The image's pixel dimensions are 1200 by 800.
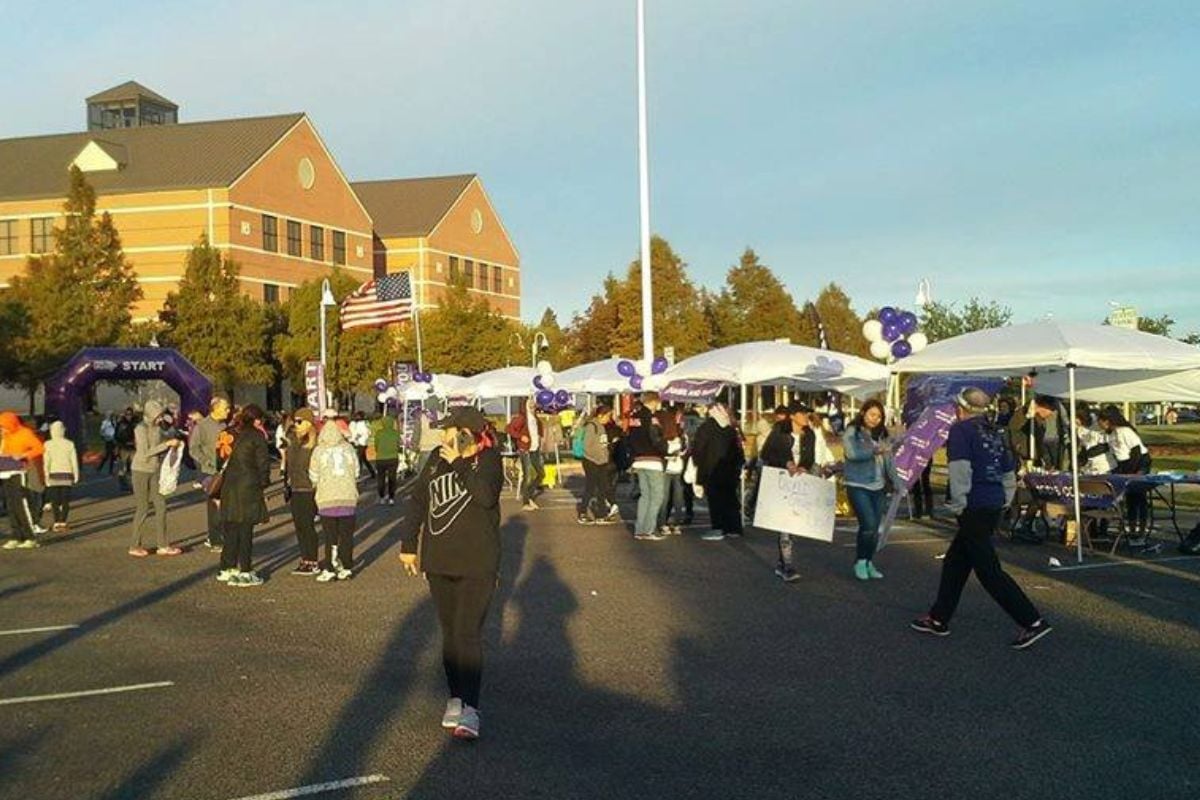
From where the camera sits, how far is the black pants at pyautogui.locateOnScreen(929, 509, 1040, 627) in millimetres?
8711

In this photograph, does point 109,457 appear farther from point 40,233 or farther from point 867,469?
point 40,233

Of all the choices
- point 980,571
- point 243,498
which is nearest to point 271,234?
point 243,498

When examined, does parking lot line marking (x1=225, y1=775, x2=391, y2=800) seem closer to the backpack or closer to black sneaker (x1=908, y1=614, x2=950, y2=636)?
black sneaker (x1=908, y1=614, x2=950, y2=636)

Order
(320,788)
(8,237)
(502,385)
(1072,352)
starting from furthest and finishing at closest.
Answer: (8,237)
(502,385)
(1072,352)
(320,788)

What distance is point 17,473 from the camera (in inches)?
627

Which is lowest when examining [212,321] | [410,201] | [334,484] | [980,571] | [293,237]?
[980,571]

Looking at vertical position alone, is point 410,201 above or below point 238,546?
above

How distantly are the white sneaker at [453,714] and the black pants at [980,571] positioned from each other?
13.9ft

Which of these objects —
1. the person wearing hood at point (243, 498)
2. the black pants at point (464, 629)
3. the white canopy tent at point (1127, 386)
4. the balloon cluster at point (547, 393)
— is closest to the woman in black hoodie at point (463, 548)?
the black pants at point (464, 629)

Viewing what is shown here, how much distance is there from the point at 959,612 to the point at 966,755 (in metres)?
4.30

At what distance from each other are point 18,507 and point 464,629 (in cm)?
1163

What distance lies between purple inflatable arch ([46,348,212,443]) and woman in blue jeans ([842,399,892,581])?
930 inches

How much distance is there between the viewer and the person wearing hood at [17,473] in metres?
15.9

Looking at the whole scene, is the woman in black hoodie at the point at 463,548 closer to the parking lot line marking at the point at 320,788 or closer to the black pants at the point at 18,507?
the parking lot line marking at the point at 320,788
